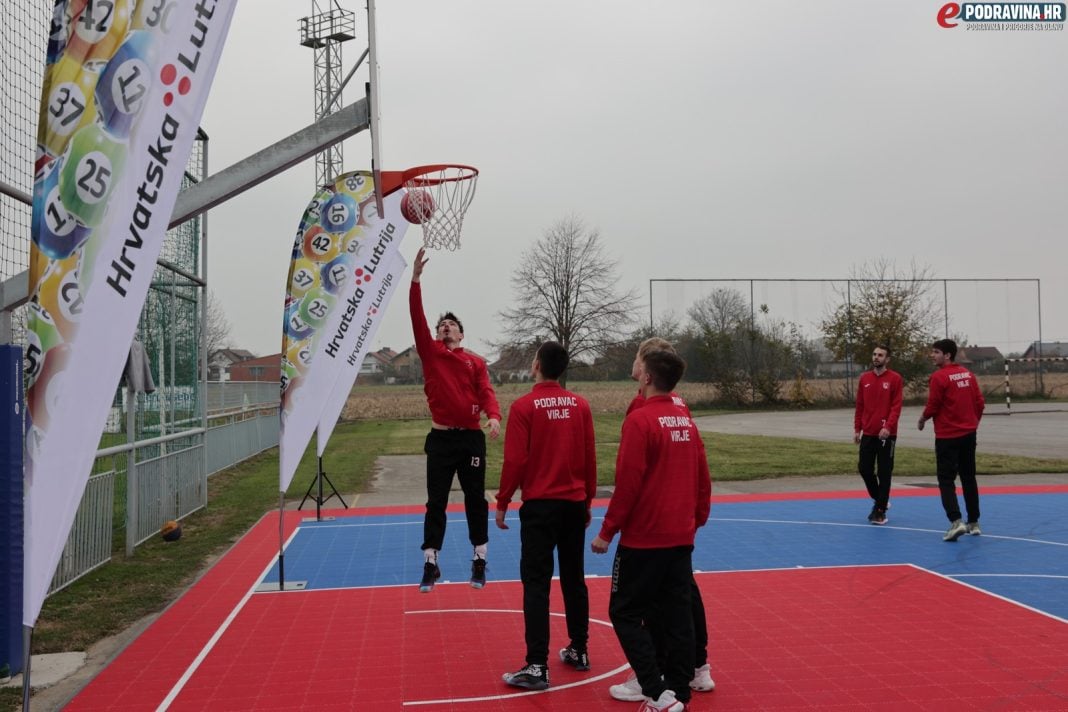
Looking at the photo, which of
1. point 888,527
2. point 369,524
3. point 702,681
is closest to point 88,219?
point 702,681

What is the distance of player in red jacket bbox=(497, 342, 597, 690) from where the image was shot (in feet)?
16.9

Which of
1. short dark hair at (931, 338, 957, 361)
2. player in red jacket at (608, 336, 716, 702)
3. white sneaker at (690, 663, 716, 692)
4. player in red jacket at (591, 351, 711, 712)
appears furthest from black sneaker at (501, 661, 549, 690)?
short dark hair at (931, 338, 957, 361)

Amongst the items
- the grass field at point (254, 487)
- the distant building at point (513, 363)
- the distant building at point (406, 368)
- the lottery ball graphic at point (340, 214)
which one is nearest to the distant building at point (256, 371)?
the grass field at point (254, 487)

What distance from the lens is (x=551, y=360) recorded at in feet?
17.6

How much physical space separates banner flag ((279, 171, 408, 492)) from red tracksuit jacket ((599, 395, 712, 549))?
429 centimetres

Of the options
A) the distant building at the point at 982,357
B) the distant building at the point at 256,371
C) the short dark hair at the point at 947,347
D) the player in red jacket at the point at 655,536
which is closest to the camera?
the player in red jacket at the point at 655,536

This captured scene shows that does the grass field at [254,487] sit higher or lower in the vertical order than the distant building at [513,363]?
lower

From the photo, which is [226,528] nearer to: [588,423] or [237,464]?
[588,423]

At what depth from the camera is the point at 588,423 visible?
5.39 meters

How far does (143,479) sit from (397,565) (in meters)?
3.87

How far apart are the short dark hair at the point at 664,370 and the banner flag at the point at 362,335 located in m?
4.33

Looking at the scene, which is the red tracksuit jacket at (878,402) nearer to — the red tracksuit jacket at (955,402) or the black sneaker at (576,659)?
the red tracksuit jacket at (955,402)

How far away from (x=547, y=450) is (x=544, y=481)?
18cm

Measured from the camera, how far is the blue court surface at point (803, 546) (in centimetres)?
810
